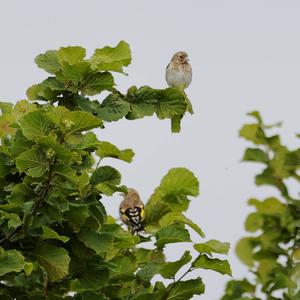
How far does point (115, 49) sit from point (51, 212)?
1.56 metres

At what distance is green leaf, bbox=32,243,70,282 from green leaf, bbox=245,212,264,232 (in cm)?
375

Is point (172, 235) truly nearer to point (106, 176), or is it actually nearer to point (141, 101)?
point (106, 176)

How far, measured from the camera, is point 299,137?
2.80 meters

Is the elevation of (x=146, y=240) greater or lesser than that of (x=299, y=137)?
greater

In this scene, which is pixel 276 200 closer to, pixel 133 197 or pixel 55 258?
pixel 55 258

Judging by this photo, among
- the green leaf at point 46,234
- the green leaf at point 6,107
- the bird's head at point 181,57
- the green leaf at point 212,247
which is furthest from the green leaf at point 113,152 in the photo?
the bird's head at point 181,57

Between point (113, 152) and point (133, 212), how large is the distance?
261 cm

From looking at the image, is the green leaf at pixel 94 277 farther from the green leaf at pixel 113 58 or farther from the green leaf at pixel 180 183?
the green leaf at pixel 113 58

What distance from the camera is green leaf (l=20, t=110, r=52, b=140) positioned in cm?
580

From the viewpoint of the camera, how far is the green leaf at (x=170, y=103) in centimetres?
726

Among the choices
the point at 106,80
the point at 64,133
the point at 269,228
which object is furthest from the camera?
the point at 106,80

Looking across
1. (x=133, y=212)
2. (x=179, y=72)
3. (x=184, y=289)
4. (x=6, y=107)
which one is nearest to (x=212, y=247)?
(x=184, y=289)

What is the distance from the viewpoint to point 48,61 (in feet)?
22.7


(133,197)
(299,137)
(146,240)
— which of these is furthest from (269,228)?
(133,197)
